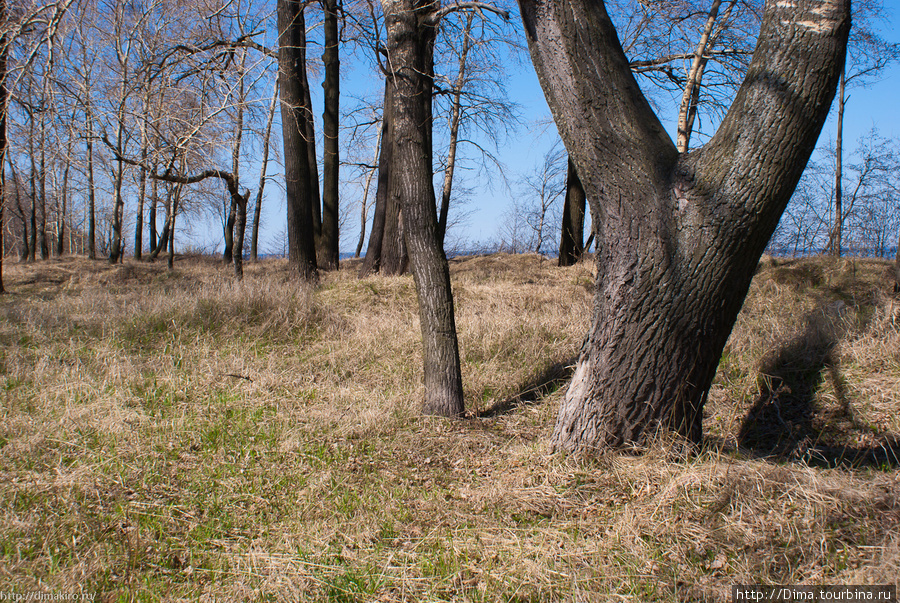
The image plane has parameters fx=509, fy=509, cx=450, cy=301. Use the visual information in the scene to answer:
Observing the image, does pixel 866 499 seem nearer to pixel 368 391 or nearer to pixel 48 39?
pixel 368 391

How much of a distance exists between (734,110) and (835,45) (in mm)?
548

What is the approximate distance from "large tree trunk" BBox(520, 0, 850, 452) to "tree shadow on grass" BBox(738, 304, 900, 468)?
110 centimetres

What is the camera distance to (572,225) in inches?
466

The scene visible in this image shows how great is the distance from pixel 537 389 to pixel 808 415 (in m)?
2.26

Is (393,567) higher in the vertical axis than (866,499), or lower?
lower

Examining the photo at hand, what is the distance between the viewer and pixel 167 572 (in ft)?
8.12

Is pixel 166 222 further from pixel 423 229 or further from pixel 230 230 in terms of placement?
pixel 423 229

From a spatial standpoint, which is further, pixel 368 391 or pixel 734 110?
pixel 368 391

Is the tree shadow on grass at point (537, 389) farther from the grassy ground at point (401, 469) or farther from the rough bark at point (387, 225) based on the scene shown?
the rough bark at point (387, 225)

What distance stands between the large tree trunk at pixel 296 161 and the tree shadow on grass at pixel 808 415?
7856 mm

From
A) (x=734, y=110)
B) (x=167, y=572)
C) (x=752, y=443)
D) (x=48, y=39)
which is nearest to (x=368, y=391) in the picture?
(x=167, y=572)

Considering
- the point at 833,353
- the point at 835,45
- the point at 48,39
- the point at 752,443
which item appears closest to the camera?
the point at 835,45

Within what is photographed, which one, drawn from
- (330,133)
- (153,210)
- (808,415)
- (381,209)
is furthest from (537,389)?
(153,210)

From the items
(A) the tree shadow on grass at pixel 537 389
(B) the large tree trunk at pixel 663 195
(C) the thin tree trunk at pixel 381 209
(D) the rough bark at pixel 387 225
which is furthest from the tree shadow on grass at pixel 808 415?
(C) the thin tree trunk at pixel 381 209
